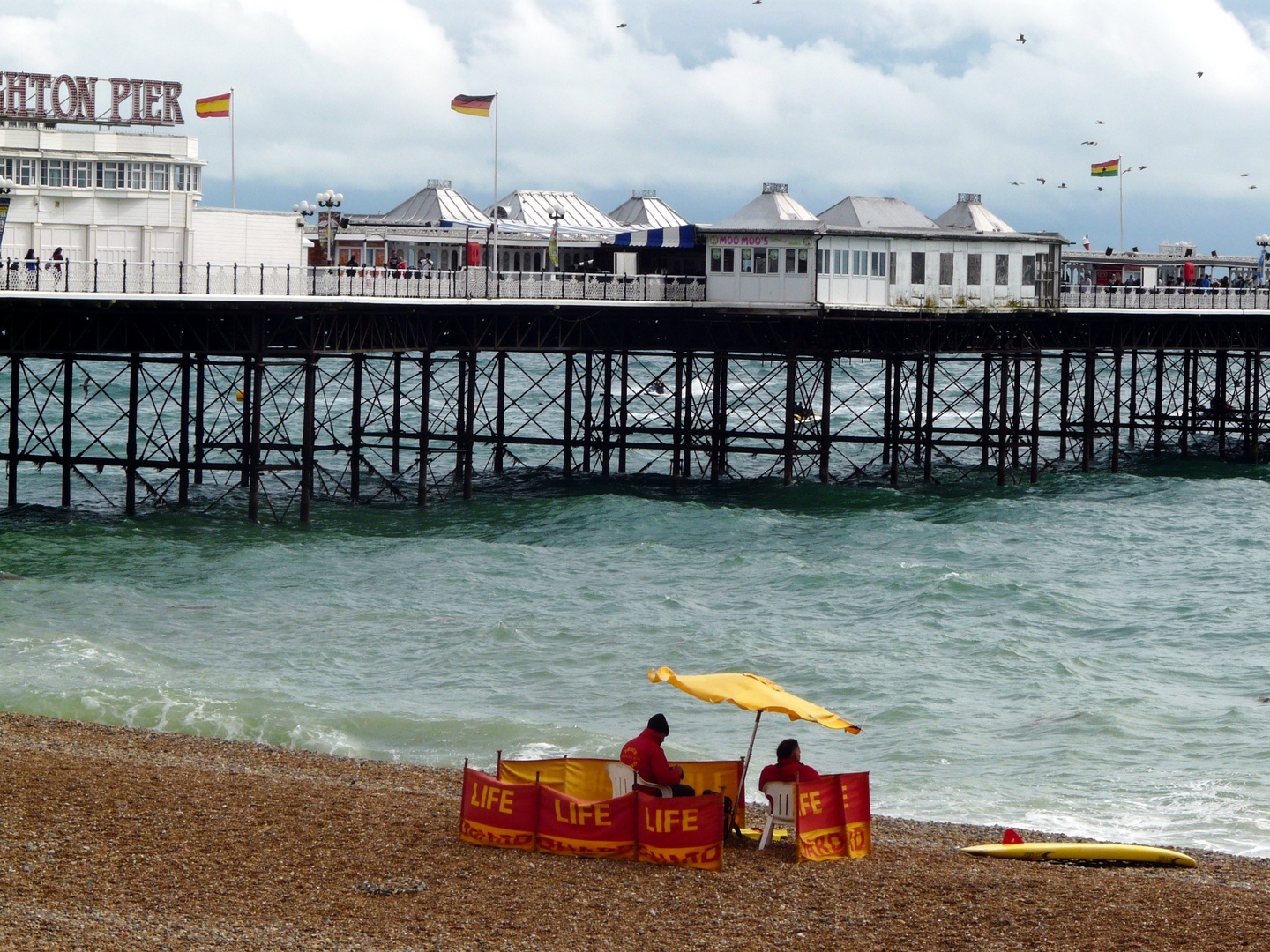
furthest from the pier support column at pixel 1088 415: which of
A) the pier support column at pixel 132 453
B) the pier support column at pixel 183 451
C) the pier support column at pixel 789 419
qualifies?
the pier support column at pixel 132 453

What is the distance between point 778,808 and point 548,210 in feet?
149

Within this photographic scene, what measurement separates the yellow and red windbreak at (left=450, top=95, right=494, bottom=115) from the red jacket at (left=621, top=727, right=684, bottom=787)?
128ft

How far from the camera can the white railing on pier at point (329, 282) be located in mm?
34094

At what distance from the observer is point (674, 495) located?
49344 mm

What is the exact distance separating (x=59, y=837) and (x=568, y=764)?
5.19 m

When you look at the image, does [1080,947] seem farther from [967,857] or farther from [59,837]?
[59,837]

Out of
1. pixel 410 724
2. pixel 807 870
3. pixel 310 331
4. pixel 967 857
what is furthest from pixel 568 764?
pixel 310 331

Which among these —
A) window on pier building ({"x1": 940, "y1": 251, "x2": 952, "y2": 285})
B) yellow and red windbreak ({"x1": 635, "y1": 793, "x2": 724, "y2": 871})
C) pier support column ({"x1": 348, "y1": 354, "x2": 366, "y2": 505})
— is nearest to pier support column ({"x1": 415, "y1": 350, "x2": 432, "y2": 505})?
pier support column ({"x1": 348, "y1": 354, "x2": 366, "y2": 505})

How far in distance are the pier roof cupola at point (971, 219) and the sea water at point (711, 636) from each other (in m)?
10.5

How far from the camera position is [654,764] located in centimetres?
1681

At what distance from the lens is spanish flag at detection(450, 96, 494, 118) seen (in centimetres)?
5278

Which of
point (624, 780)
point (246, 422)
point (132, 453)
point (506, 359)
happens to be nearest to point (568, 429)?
point (506, 359)

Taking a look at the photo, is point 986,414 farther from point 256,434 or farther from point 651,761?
point 651,761

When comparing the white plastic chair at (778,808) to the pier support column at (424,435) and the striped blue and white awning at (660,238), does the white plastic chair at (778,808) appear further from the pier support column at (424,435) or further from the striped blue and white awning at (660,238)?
the striped blue and white awning at (660,238)
